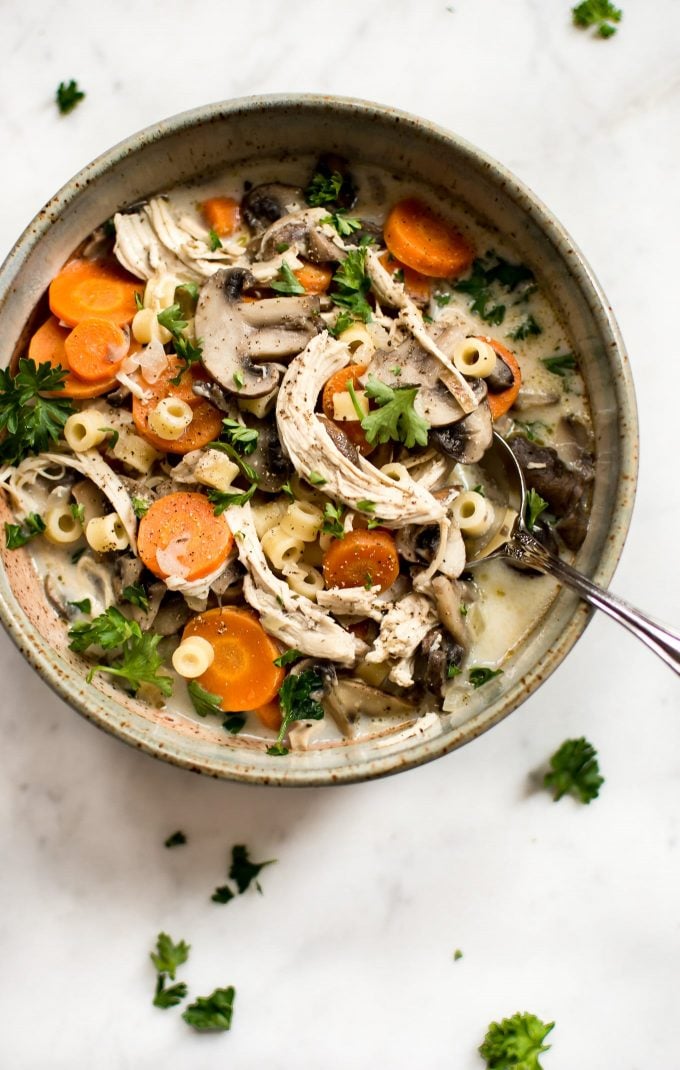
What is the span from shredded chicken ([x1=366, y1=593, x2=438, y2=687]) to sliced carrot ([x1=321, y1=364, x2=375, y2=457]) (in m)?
0.47

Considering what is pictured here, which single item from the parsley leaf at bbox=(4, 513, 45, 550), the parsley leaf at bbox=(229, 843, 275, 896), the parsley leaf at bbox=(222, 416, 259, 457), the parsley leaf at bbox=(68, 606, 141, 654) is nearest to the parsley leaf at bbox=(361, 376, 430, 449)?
the parsley leaf at bbox=(222, 416, 259, 457)

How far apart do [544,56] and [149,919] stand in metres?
3.18

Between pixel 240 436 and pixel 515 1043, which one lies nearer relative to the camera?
pixel 240 436

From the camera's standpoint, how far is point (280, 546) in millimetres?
2709

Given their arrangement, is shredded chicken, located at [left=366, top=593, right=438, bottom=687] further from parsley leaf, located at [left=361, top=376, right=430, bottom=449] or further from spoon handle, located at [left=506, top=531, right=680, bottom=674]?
parsley leaf, located at [left=361, top=376, right=430, bottom=449]

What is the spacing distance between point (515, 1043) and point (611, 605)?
1.60m

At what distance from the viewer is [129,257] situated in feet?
9.20

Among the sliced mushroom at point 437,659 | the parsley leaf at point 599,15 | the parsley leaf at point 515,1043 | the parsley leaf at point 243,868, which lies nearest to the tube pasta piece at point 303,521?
the sliced mushroom at point 437,659

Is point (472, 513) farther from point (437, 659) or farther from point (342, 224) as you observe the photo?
point (342, 224)

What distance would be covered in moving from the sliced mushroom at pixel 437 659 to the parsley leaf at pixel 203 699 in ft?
1.95

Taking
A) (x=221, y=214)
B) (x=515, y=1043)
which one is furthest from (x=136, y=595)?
(x=515, y=1043)

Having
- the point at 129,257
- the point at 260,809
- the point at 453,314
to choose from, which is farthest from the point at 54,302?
the point at 260,809

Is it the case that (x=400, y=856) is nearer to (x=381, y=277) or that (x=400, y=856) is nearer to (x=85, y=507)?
(x=85, y=507)

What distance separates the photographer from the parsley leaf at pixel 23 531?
2746 millimetres
